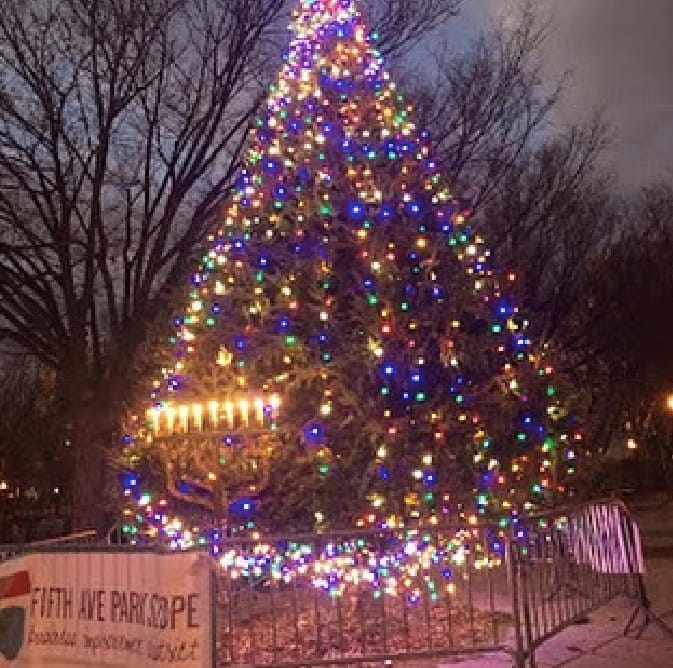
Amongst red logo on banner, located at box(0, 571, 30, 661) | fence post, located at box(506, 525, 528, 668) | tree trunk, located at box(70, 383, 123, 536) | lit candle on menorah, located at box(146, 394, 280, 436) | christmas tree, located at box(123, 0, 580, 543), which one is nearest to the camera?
fence post, located at box(506, 525, 528, 668)

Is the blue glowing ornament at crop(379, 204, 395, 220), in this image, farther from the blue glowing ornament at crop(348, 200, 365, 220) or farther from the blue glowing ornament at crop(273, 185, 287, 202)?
the blue glowing ornament at crop(273, 185, 287, 202)

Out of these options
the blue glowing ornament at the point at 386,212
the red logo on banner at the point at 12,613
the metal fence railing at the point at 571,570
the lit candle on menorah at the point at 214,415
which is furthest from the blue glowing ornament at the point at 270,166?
the red logo on banner at the point at 12,613

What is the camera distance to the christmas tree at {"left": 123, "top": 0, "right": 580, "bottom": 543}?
8.36 meters

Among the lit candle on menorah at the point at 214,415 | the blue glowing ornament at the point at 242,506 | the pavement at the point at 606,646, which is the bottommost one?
the pavement at the point at 606,646

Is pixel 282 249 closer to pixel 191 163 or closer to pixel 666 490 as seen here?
pixel 191 163

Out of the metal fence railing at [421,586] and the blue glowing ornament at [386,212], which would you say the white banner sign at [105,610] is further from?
the blue glowing ornament at [386,212]

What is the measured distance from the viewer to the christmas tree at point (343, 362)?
27.4ft

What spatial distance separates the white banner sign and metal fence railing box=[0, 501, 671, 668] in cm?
25

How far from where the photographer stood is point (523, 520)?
7.07m

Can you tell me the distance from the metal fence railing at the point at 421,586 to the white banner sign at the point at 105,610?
245 millimetres

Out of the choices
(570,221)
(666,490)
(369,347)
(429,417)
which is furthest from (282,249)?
(666,490)

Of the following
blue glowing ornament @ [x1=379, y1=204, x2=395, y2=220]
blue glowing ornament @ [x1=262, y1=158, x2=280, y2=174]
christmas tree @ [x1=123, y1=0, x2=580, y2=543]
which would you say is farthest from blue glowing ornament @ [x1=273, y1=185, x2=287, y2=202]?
blue glowing ornament @ [x1=379, y1=204, x2=395, y2=220]

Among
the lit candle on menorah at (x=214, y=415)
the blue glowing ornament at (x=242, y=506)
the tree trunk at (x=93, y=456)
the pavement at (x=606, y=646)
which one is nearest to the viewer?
the pavement at (x=606, y=646)

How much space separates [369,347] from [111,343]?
371 inches
